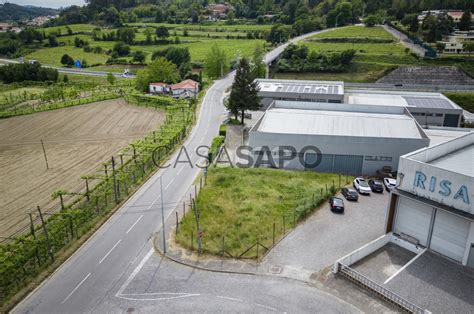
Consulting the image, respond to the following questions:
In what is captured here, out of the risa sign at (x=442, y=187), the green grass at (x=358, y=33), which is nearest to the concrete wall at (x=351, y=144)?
the risa sign at (x=442, y=187)

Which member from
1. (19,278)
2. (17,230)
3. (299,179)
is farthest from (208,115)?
(19,278)

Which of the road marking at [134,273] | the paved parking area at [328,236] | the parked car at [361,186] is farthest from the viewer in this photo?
the parked car at [361,186]

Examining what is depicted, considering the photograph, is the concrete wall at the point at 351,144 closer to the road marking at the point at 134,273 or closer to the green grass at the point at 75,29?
the road marking at the point at 134,273

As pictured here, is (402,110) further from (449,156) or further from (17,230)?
(17,230)

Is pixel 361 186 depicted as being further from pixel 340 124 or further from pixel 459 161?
pixel 340 124

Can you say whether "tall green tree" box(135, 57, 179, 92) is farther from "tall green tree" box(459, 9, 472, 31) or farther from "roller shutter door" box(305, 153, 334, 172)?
"tall green tree" box(459, 9, 472, 31)

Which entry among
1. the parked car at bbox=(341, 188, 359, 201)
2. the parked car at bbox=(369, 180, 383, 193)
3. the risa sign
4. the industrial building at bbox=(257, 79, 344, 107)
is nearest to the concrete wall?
the parked car at bbox=(369, 180, 383, 193)
